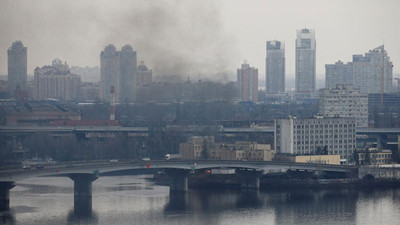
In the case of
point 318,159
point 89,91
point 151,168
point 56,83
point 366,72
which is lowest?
point 151,168

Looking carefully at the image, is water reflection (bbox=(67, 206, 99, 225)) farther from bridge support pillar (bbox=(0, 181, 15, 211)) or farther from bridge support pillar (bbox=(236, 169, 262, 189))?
bridge support pillar (bbox=(236, 169, 262, 189))

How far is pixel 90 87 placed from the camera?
58.3 m

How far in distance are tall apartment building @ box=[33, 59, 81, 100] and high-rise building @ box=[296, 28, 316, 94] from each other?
15.5m

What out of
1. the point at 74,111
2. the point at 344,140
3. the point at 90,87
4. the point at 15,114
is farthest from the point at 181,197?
the point at 90,87

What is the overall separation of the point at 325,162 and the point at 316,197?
11.4 feet

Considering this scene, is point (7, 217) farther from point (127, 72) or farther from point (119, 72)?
point (119, 72)

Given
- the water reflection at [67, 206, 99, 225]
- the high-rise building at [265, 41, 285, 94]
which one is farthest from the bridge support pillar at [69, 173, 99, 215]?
the high-rise building at [265, 41, 285, 94]

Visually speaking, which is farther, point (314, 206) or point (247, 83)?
point (247, 83)

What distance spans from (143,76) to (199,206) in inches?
1023

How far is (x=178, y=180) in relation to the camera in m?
25.7

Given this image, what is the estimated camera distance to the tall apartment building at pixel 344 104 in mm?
36656

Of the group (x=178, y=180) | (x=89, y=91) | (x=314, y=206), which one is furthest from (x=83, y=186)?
(x=89, y=91)

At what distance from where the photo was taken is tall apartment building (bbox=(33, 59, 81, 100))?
180 ft

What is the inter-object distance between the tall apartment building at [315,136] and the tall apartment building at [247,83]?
32.8m
